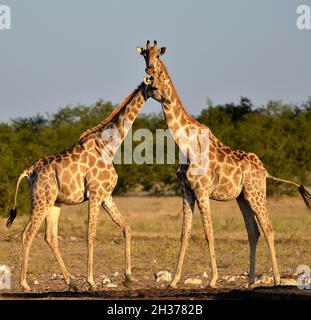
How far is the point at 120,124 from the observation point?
1350 centimetres

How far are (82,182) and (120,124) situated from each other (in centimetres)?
93

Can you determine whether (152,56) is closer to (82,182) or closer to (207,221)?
(82,182)

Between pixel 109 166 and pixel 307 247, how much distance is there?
6599 millimetres

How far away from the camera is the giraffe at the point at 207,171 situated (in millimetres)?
12781

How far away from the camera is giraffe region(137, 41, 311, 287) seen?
12.8m

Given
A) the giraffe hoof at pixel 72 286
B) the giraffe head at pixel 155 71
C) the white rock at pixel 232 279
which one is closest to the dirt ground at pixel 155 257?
the white rock at pixel 232 279

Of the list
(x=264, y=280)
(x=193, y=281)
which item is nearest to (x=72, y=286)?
(x=193, y=281)

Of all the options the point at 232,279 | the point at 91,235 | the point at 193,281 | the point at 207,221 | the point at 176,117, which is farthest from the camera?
the point at 232,279

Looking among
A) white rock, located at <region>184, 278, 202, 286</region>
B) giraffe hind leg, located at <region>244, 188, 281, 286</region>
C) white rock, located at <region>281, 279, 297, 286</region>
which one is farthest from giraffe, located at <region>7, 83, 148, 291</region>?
white rock, located at <region>281, 279, 297, 286</region>

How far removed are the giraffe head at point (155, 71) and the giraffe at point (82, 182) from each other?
362mm

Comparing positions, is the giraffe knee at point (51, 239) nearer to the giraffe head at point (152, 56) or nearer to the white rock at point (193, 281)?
the white rock at point (193, 281)

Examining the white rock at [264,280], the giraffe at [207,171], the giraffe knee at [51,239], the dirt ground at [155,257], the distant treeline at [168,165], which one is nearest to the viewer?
the dirt ground at [155,257]
